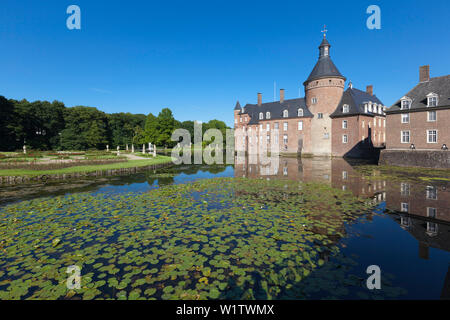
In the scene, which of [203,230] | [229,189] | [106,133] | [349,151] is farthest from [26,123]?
[349,151]

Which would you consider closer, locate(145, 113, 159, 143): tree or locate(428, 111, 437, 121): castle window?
locate(428, 111, 437, 121): castle window

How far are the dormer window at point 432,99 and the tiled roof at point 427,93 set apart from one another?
0.35 m

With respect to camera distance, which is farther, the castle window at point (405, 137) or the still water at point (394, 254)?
the castle window at point (405, 137)

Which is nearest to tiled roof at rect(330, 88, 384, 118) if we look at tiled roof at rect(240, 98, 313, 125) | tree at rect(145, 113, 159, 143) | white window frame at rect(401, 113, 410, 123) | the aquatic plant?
tiled roof at rect(240, 98, 313, 125)

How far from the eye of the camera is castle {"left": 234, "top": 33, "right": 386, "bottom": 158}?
128 ft

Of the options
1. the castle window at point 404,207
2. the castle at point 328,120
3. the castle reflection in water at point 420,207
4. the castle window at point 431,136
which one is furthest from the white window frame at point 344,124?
the castle window at point 404,207

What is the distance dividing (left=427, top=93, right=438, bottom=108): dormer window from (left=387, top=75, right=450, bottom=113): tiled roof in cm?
35

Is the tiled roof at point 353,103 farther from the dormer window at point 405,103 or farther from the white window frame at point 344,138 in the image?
the dormer window at point 405,103

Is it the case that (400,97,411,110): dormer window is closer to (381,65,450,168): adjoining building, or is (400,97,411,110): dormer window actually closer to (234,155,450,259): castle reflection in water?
(381,65,450,168): adjoining building

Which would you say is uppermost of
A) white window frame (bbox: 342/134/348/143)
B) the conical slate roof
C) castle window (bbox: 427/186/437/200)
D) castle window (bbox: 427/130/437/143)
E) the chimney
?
the conical slate roof

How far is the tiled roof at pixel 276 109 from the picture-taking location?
4691 centimetres

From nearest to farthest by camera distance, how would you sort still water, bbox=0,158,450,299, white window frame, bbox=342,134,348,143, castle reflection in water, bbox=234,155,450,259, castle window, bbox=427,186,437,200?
still water, bbox=0,158,450,299 → castle reflection in water, bbox=234,155,450,259 → castle window, bbox=427,186,437,200 → white window frame, bbox=342,134,348,143

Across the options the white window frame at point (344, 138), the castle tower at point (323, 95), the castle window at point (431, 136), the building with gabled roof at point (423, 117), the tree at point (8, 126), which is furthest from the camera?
the tree at point (8, 126)
